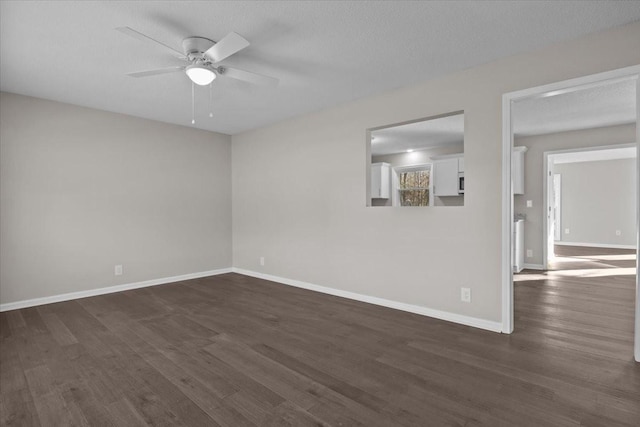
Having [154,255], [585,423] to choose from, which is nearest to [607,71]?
[585,423]

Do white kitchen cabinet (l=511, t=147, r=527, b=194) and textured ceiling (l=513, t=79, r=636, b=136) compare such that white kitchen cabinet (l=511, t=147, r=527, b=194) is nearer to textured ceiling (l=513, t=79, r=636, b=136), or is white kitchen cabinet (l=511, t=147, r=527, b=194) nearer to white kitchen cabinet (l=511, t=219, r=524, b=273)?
textured ceiling (l=513, t=79, r=636, b=136)

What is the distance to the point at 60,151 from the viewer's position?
4.01 m

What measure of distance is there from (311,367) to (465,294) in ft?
5.56

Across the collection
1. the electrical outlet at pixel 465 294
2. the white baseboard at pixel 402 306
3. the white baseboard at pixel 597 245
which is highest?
the electrical outlet at pixel 465 294

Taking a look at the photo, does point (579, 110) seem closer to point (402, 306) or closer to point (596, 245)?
point (402, 306)

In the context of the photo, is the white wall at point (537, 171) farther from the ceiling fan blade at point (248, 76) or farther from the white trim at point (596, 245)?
the ceiling fan blade at point (248, 76)

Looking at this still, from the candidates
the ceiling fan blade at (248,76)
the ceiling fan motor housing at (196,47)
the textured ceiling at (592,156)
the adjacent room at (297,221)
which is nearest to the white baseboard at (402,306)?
the adjacent room at (297,221)

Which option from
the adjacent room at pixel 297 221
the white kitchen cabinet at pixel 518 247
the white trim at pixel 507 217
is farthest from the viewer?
the white kitchen cabinet at pixel 518 247

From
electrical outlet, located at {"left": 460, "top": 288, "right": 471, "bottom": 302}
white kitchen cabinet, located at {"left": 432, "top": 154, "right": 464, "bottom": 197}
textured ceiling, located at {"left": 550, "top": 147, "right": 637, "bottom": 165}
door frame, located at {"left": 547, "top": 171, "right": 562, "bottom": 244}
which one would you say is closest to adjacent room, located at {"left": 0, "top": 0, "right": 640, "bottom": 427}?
electrical outlet, located at {"left": 460, "top": 288, "right": 471, "bottom": 302}

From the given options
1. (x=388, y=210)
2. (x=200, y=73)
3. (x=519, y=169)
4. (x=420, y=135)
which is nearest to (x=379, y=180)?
(x=420, y=135)

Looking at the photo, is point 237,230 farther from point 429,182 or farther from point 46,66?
point 429,182

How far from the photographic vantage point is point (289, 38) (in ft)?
8.33

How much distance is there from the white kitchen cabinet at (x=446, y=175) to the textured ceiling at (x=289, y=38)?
3144 millimetres

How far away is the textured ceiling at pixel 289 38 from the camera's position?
2.16 metres
